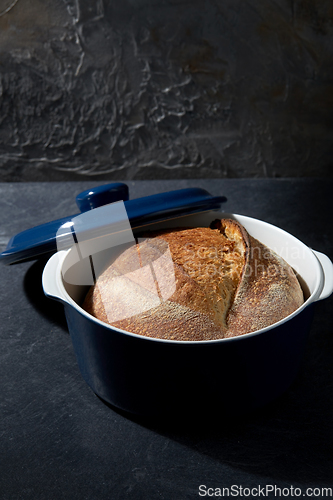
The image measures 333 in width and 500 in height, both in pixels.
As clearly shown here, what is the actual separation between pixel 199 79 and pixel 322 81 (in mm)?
359

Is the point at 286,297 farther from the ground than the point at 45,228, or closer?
closer

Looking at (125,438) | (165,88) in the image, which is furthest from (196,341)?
(165,88)

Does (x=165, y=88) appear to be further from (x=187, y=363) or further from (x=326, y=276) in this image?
(x=187, y=363)

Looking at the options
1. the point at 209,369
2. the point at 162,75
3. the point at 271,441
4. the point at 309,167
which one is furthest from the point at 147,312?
the point at 309,167

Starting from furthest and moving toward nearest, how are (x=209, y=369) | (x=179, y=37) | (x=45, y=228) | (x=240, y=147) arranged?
(x=240, y=147)
(x=179, y=37)
(x=45, y=228)
(x=209, y=369)

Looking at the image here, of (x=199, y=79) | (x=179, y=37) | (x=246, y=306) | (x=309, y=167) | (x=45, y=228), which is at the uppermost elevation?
(x=179, y=37)

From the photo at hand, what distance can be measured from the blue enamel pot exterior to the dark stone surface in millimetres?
44

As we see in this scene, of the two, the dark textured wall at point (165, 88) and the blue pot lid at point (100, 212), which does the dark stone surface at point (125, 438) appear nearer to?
the blue pot lid at point (100, 212)

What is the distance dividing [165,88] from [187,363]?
41.1 inches

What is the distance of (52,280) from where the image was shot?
659mm

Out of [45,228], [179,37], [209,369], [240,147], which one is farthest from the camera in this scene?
[240,147]

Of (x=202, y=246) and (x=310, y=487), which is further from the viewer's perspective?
(x=202, y=246)

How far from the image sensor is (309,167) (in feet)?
5.02

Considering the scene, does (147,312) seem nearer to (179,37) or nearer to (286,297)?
(286,297)
